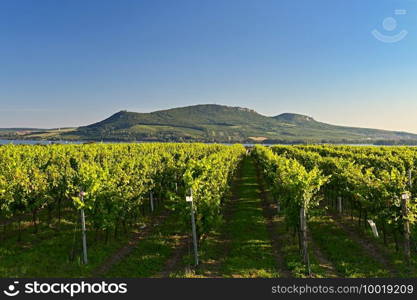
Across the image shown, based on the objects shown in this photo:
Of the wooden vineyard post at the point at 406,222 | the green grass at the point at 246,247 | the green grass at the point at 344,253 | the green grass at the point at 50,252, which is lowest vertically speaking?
the green grass at the point at 344,253

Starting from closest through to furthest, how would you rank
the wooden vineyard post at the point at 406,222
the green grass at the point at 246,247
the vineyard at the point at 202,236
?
1. the green grass at the point at 246,247
2. the vineyard at the point at 202,236
3. the wooden vineyard post at the point at 406,222

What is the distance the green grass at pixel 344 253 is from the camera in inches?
520

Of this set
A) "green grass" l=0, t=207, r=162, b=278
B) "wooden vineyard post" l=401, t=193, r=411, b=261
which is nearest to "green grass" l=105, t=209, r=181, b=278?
"green grass" l=0, t=207, r=162, b=278

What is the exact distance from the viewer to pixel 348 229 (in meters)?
19.8

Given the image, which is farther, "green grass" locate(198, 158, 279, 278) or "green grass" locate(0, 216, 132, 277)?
"green grass" locate(198, 158, 279, 278)

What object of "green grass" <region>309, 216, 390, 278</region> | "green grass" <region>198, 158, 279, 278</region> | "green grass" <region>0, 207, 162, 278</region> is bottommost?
"green grass" <region>309, 216, 390, 278</region>

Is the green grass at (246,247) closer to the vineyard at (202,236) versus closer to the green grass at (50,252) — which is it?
the vineyard at (202,236)

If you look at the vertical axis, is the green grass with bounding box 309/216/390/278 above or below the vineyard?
below

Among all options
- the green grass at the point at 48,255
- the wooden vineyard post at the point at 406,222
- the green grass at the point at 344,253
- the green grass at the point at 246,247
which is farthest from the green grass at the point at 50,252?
the wooden vineyard post at the point at 406,222

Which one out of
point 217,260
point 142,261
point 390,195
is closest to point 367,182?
point 390,195

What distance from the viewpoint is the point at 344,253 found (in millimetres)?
15430

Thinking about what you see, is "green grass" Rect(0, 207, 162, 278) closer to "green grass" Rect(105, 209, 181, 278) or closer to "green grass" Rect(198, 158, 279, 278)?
"green grass" Rect(105, 209, 181, 278)

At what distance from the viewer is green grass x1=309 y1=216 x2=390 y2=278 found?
13.2m

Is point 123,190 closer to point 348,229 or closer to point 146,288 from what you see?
point 146,288
